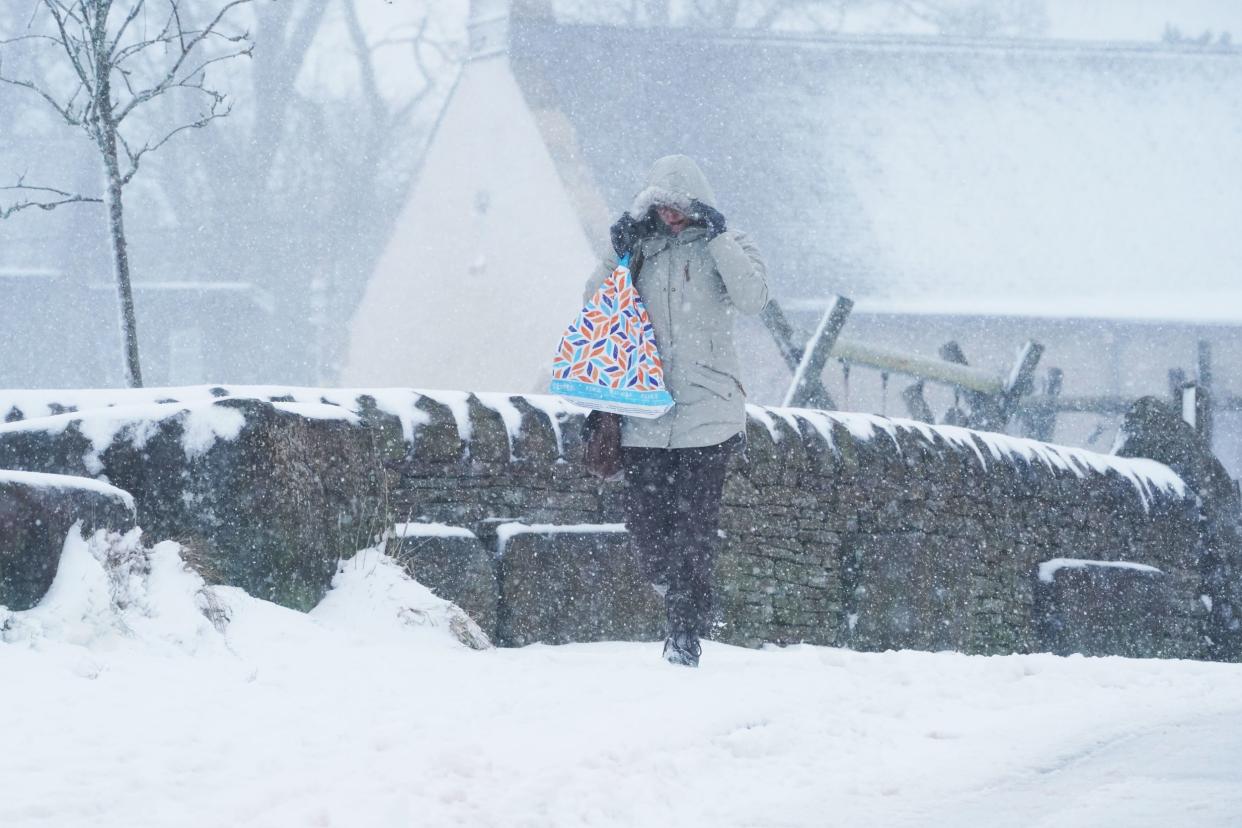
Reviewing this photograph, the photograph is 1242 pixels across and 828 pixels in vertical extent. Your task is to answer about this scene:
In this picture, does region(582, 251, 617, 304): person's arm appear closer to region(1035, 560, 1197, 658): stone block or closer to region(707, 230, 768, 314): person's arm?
region(707, 230, 768, 314): person's arm

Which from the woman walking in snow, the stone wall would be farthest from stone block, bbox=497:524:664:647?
the woman walking in snow

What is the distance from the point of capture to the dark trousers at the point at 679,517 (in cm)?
514

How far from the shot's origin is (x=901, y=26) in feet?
97.6

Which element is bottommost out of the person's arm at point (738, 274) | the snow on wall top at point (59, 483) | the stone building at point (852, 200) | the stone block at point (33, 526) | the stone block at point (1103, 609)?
the stone block at point (1103, 609)

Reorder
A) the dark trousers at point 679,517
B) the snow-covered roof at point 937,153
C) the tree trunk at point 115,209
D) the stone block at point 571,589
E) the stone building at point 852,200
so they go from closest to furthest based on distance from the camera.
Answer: the dark trousers at point 679,517 → the stone block at point 571,589 → the tree trunk at point 115,209 → the stone building at point 852,200 → the snow-covered roof at point 937,153

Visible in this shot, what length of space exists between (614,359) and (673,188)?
1.89 ft

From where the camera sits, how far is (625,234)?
5266 mm

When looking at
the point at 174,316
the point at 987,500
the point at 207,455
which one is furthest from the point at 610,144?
the point at 207,455

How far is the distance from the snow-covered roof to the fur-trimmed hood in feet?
45.9

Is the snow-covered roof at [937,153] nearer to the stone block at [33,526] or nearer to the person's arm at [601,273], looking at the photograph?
the person's arm at [601,273]

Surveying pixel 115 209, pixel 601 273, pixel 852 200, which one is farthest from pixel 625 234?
pixel 852 200

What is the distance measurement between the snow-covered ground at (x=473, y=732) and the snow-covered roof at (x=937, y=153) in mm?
15024

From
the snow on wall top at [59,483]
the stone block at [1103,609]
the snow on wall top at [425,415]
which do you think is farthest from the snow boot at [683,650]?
the stone block at [1103,609]

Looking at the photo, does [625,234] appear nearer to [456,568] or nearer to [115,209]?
[456,568]
